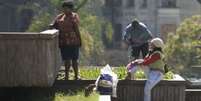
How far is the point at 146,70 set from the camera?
43.2ft

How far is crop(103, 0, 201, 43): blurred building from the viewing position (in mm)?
71250

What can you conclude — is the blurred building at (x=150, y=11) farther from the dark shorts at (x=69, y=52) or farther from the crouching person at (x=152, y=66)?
the crouching person at (x=152, y=66)

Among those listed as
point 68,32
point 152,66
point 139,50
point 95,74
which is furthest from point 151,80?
point 139,50

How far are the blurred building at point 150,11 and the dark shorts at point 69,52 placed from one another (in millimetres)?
57159

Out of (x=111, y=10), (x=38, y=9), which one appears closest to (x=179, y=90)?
(x=38, y=9)

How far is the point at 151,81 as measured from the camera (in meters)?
13.1

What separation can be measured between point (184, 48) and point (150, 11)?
97.8 ft

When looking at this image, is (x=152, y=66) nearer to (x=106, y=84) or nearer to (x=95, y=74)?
(x=106, y=84)

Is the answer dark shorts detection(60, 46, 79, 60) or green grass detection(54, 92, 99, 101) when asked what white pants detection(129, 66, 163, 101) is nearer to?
green grass detection(54, 92, 99, 101)

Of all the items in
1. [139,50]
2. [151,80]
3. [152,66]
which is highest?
[139,50]

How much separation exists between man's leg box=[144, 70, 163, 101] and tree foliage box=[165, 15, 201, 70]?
30214 mm

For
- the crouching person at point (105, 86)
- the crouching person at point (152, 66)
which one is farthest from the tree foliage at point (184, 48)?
the crouching person at point (105, 86)

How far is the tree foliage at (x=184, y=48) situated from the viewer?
143 ft

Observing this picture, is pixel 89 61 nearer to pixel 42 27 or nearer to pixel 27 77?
pixel 42 27
